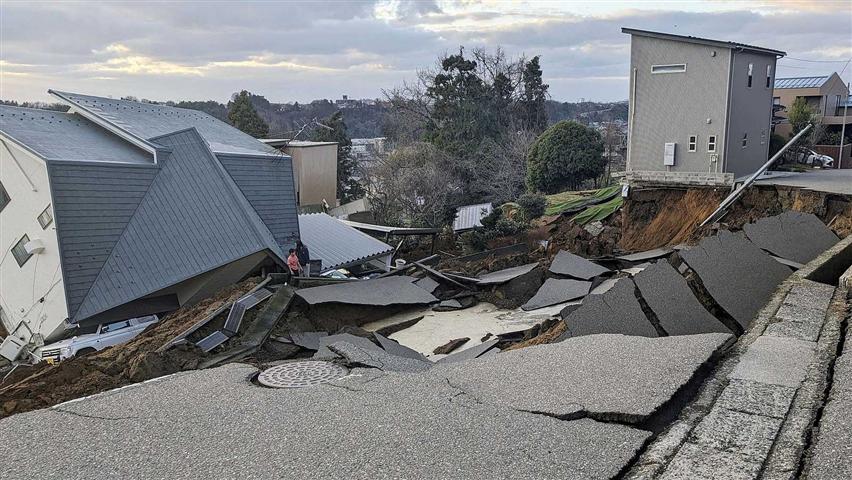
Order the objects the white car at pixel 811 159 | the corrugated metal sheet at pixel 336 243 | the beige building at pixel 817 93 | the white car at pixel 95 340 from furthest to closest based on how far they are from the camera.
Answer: the beige building at pixel 817 93 < the white car at pixel 811 159 < the corrugated metal sheet at pixel 336 243 < the white car at pixel 95 340

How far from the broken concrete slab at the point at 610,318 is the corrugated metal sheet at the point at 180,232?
1052cm

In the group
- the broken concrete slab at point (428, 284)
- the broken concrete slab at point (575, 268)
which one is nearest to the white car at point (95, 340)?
the broken concrete slab at point (428, 284)

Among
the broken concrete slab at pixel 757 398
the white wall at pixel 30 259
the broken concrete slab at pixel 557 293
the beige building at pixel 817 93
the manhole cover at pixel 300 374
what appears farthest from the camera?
the beige building at pixel 817 93

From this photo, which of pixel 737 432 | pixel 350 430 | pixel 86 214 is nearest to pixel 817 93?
pixel 86 214

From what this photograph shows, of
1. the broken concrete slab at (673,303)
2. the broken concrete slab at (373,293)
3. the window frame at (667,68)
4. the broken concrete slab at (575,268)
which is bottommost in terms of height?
the broken concrete slab at (373,293)

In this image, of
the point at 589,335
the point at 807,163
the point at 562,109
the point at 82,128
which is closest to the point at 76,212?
the point at 82,128

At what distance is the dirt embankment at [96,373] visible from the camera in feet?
22.4

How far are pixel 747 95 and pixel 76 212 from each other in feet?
67.5

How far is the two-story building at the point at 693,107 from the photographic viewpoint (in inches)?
787

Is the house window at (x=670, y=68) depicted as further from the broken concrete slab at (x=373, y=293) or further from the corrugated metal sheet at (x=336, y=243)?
the broken concrete slab at (x=373, y=293)

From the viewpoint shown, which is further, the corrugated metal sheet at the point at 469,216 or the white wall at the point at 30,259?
the corrugated metal sheet at the point at 469,216

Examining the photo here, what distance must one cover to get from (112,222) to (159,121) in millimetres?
7706

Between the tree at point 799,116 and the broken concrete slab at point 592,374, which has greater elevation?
the tree at point 799,116

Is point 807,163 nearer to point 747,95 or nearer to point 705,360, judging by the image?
point 747,95
